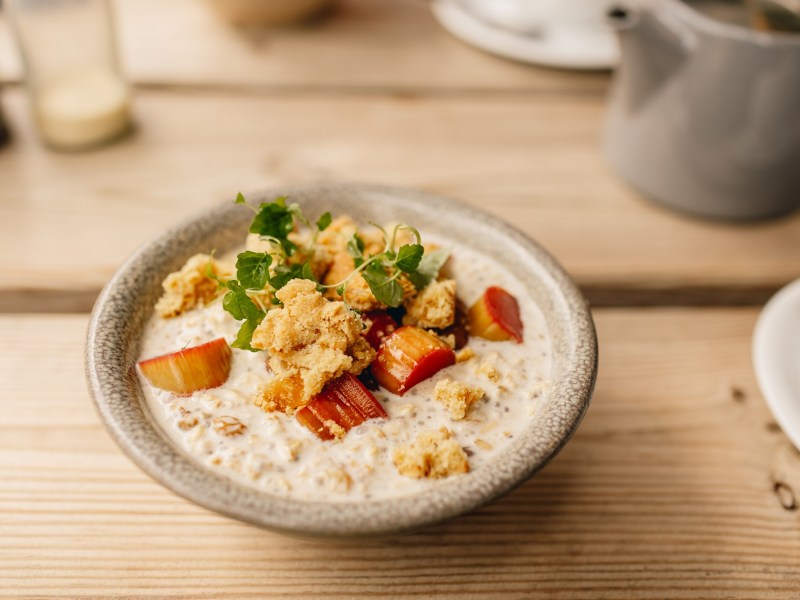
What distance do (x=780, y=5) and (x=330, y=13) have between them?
4.52 ft

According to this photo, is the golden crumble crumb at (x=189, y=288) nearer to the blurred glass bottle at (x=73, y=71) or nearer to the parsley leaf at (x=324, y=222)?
the parsley leaf at (x=324, y=222)

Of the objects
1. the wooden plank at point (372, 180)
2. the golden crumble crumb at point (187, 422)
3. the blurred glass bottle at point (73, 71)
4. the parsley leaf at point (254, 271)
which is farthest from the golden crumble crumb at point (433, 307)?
the blurred glass bottle at point (73, 71)

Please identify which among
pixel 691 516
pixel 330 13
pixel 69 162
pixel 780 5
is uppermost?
pixel 780 5

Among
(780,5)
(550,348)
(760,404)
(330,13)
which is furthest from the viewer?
(330,13)

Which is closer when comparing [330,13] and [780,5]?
[780,5]

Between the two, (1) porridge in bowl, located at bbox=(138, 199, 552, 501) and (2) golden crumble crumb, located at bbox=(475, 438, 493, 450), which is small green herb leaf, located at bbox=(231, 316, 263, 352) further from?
(2) golden crumble crumb, located at bbox=(475, 438, 493, 450)

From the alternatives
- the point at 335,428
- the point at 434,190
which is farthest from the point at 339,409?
the point at 434,190

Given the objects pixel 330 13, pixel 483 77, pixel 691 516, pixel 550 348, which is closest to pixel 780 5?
pixel 483 77

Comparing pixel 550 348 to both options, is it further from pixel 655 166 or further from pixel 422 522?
pixel 655 166

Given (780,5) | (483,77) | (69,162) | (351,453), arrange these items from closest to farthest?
(351,453) < (780,5) < (69,162) < (483,77)

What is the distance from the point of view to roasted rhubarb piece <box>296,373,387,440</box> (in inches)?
39.3

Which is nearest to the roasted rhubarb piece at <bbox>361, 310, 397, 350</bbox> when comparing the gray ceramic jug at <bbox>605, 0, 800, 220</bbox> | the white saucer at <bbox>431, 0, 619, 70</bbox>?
the gray ceramic jug at <bbox>605, 0, 800, 220</bbox>

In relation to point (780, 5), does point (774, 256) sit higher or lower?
lower

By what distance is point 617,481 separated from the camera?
3.94 feet
